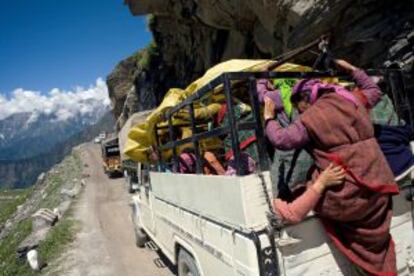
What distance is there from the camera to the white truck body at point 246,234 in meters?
3.22

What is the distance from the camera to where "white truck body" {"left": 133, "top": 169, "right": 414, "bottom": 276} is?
127 inches

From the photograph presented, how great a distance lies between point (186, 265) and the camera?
4965 mm

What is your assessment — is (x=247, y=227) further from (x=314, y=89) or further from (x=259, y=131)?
(x=314, y=89)

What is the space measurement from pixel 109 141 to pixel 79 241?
1153 inches

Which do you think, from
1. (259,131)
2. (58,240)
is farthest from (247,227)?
(58,240)

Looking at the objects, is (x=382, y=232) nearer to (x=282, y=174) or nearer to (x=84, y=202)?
(x=282, y=174)

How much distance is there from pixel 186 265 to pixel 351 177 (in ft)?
8.28

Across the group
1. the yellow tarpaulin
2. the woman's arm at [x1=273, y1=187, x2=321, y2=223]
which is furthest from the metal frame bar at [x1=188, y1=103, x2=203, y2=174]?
the woman's arm at [x1=273, y1=187, x2=321, y2=223]

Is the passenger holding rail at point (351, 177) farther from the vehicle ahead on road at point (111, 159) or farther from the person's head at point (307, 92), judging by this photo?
the vehicle ahead on road at point (111, 159)

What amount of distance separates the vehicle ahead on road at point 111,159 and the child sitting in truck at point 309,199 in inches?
1360

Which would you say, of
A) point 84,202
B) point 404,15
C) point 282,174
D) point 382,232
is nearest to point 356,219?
point 382,232

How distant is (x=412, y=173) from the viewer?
3941mm

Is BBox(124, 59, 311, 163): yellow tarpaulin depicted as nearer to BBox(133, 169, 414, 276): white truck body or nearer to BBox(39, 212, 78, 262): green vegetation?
BBox(133, 169, 414, 276): white truck body

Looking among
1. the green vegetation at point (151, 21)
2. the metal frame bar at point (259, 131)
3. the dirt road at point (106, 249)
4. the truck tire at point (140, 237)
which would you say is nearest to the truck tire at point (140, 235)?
the truck tire at point (140, 237)
